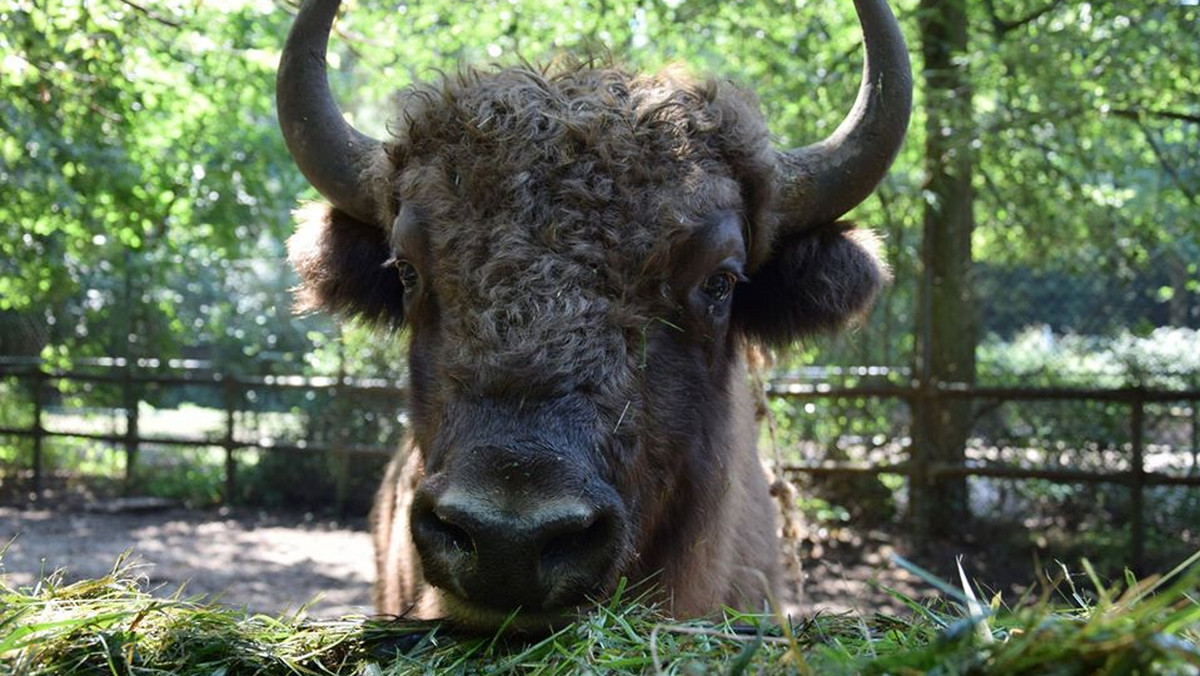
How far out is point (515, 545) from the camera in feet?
7.92

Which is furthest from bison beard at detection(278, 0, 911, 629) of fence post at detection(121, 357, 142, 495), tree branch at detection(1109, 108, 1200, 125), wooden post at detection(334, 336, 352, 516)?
fence post at detection(121, 357, 142, 495)

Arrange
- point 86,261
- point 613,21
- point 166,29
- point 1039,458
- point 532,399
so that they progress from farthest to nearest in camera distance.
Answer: point 86,261, point 1039,458, point 613,21, point 166,29, point 532,399

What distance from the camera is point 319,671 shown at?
240 centimetres

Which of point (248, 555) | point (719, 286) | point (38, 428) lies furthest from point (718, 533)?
point (38, 428)

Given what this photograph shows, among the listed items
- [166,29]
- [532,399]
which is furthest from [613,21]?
[532,399]

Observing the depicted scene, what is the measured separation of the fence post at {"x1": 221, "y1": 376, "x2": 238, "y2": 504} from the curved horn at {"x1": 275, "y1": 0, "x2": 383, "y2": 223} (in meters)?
11.6

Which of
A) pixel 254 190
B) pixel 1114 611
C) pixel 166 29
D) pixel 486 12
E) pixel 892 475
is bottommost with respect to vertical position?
pixel 892 475

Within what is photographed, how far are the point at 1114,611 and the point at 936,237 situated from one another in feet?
34.0

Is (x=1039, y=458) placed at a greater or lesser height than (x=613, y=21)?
lesser

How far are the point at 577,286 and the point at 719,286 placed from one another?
80 cm

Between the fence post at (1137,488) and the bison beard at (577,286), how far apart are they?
7.10m

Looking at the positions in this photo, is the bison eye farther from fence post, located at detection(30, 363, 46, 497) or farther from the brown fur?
fence post, located at detection(30, 363, 46, 497)

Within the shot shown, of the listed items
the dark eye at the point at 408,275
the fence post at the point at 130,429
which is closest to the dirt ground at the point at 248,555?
→ the fence post at the point at 130,429

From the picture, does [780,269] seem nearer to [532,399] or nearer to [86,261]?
[532,399]
